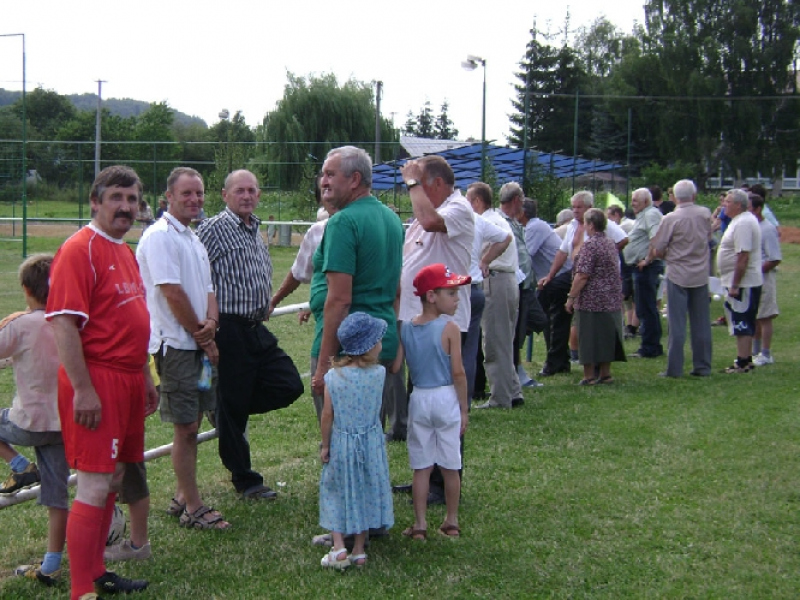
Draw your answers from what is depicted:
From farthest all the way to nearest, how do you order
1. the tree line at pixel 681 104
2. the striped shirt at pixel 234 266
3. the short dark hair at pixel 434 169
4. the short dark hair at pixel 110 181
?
the tree line at pixel 681 104 < the short dark hair at pixel 434 169 < the striped shirt at pixel 234 266 < the short dark hair at pixel 110 181

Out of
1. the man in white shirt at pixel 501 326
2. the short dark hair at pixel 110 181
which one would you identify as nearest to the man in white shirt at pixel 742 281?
the man in white shirt at pixel 501 326

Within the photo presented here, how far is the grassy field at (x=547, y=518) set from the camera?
183 inches

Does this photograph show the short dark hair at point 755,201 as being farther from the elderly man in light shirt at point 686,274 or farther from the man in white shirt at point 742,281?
the elderly man in light shirt at point 686,274

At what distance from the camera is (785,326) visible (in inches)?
584

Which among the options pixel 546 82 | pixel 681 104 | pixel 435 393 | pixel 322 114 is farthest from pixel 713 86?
pixel 435 393

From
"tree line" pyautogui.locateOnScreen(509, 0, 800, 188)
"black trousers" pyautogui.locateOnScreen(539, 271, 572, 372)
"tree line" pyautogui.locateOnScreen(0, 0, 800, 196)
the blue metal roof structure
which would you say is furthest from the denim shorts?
"tree line" pyautogui.locateOnScreen(509, 0, 800, 188)

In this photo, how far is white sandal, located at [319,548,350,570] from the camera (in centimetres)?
479

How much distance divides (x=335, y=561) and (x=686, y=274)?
6957 mm

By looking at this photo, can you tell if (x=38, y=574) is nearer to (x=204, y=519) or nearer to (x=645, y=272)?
(x=204, y=519)

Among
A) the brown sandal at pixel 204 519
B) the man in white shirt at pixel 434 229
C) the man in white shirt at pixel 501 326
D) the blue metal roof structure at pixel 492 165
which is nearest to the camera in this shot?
the brown sandal at pixel 204 519

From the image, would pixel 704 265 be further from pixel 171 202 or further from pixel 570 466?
pixel 171 202

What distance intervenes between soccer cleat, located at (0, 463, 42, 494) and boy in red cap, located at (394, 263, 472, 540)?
2.00 m

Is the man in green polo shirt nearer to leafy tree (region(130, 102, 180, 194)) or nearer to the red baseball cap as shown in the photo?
the red baseball cap

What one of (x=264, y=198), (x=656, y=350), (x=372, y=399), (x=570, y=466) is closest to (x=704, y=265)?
(x=656, y=350)
